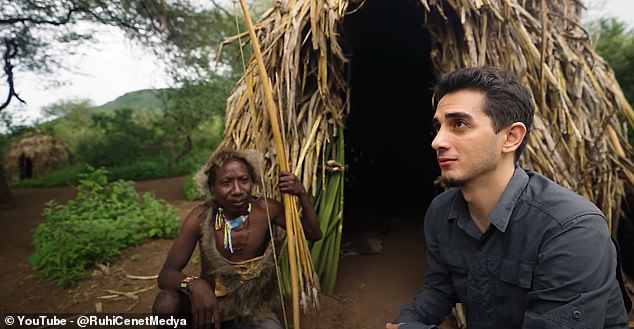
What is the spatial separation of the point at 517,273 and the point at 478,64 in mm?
1611

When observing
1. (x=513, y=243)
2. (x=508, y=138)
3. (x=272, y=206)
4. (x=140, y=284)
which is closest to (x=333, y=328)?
(x=272, y=206)

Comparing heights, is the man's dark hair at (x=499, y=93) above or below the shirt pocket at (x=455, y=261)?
above

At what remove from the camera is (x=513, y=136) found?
1242 mm

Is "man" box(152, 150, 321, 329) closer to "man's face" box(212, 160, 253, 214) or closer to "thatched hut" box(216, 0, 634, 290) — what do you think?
"man's face" box(212, 160, 253, 214)

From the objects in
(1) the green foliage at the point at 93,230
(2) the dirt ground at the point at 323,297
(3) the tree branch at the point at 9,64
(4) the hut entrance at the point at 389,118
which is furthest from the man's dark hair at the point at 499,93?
(3) the tree branch at the point at 9,64

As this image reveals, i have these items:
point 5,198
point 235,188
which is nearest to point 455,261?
point 235,188

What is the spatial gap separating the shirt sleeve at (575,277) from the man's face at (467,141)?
1.04ft

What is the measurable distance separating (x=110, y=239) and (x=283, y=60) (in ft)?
11.0

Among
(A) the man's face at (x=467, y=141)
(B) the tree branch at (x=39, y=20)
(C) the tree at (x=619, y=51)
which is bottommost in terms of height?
(A) the man's face at (x=467, y=141)

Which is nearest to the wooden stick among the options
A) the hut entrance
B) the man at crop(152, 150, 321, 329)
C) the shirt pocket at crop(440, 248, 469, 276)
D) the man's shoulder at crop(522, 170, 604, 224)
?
the man at crop(152, 150, 321, 329)

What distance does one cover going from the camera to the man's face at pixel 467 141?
1.21m

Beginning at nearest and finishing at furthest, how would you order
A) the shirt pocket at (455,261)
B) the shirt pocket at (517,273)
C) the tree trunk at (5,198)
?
the shirt pocket at (517,273), the shirt pocket at (455,261), the tree trunk at (5,198)

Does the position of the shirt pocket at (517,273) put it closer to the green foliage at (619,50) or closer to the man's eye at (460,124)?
the man's eye at (460,124)

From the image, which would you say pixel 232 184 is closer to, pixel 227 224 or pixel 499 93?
pixel 227 224
